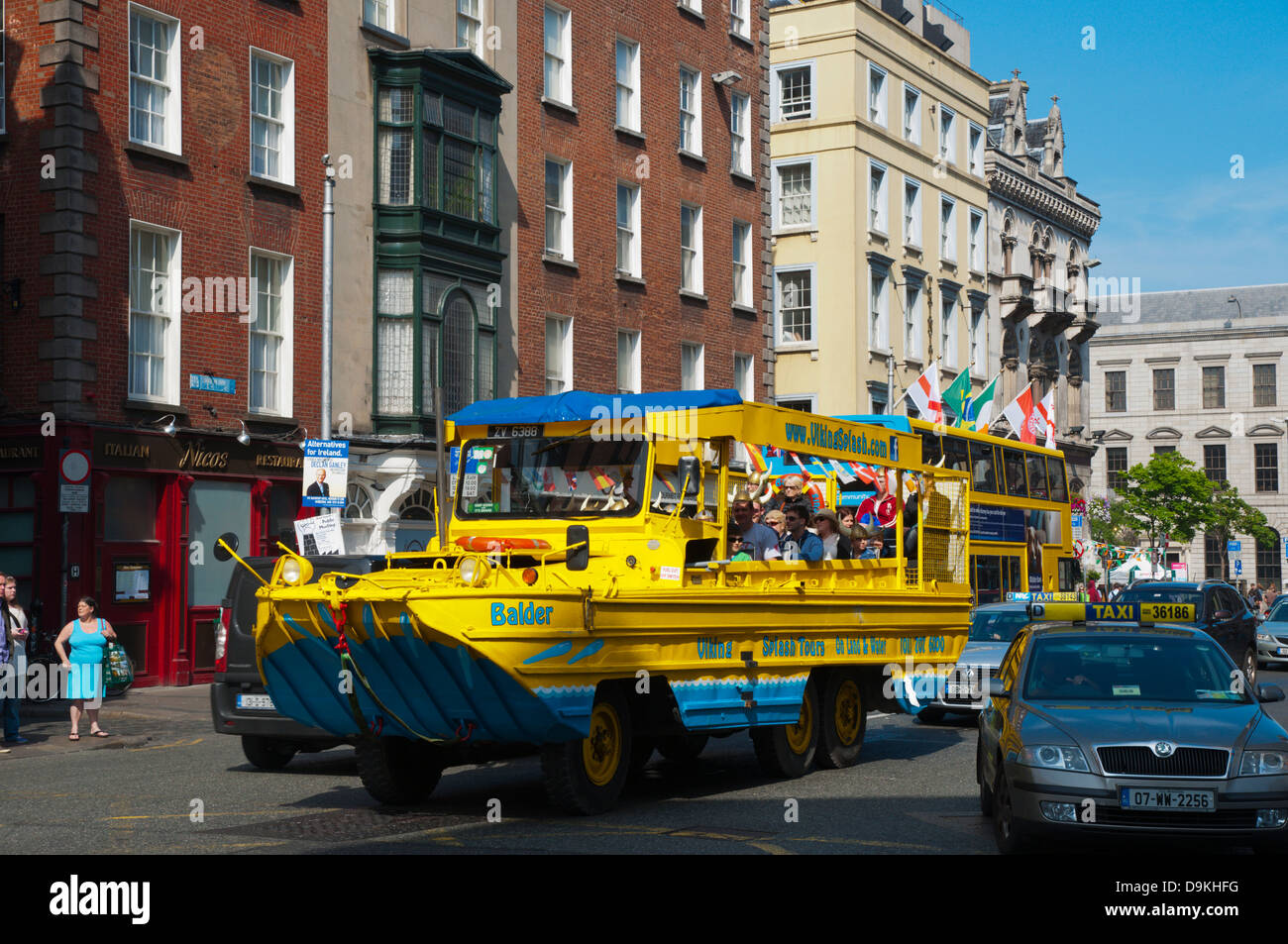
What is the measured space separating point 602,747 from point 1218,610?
1818 centimetres

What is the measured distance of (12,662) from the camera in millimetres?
17828

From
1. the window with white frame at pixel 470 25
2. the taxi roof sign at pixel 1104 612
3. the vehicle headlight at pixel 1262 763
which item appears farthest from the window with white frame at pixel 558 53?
the vehicle headlight at pixel 1262 763

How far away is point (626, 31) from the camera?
3541 centimetres

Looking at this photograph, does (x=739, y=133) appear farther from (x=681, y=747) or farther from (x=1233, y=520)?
(x=1233, y=520)

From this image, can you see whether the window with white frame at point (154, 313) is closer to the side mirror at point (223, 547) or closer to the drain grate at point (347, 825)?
the side mirror at point (223, 547)

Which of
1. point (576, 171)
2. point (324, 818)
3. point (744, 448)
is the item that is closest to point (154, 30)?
point (576, 171)

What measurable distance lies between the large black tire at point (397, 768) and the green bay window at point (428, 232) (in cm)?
1637

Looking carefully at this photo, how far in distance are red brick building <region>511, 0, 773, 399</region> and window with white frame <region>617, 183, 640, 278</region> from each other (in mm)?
43

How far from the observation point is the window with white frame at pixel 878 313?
1854 inches

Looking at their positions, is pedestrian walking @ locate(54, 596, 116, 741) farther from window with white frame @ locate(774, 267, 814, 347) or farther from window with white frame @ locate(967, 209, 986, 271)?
window with white frame @ locate(967, 209, 986, 271)

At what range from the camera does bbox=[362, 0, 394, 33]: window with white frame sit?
29.0m

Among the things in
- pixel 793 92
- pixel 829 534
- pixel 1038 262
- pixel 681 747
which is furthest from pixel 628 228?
pixel 1038 262

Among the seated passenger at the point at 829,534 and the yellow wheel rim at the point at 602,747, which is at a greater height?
the seated passenger at the point at 829,534
